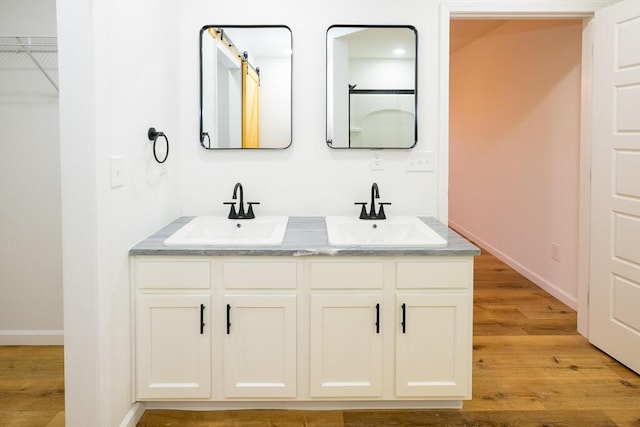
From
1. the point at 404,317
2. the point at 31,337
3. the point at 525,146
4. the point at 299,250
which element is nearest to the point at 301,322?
the point at 299,250

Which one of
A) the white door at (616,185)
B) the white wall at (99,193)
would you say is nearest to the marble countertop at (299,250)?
the white wall at (99,193)

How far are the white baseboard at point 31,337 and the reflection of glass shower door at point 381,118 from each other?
2.02 m

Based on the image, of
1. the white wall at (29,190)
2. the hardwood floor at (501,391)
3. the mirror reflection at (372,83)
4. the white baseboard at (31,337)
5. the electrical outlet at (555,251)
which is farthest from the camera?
the electrical outlet at (555,251)

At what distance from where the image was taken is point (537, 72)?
5.04 m

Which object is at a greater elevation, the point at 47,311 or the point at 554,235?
the point at 554,235

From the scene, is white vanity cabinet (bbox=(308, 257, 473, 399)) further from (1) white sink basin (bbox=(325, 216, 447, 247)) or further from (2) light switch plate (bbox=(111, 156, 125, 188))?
(2) light switch plate (bbox=(111, 156, 125, 188))

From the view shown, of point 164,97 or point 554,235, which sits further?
point 554,235

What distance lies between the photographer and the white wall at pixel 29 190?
3.37 metres

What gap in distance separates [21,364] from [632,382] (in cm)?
315

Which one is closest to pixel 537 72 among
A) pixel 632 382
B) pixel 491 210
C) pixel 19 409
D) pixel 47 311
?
pixel 491 210

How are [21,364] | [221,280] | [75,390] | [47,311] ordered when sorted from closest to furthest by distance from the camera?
1. [75,390]
2. [221,280]
3. [21,364]
4. [47,311]

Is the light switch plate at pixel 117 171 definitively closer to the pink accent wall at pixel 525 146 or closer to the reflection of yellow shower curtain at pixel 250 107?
the reflection of yellow shower curtain at pixel 250 107

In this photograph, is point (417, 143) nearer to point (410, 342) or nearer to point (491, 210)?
point (410, 342)

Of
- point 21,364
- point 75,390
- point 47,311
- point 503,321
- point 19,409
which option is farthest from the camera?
Answer: point 503,321
